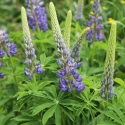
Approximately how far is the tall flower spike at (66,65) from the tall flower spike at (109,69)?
217mm

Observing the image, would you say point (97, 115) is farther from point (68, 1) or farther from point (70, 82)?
point (68, 1)

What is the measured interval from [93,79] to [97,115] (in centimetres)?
37

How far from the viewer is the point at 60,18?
578 centimetres

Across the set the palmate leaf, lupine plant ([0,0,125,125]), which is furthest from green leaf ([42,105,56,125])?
the palmate leaf

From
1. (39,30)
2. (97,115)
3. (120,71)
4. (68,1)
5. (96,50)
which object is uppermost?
(68,1)

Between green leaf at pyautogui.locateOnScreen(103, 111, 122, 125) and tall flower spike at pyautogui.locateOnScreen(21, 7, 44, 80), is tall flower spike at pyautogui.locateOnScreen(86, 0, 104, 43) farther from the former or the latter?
green leaf at pyautogui.locateOnScreen(103, 111, 122, 125)

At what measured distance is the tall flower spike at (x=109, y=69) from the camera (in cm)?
246

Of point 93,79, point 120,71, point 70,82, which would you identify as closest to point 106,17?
point 120,71

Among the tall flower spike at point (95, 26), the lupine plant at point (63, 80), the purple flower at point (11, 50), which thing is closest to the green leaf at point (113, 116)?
the lupine plant at point (63, 80)

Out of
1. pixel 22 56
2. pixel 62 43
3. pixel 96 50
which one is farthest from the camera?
pixel 22 56

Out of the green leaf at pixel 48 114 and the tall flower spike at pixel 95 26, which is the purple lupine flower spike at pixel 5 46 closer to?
the green leaf at pixel 48 114

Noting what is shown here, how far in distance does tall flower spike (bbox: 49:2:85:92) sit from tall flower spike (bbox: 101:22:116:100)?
217 millimetres

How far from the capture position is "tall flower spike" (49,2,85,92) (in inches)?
107

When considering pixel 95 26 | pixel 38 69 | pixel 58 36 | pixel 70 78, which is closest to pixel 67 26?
pixel 58 36
